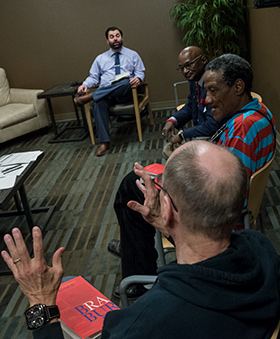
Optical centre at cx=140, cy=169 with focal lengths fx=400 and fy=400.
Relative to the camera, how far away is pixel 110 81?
17.9 ft

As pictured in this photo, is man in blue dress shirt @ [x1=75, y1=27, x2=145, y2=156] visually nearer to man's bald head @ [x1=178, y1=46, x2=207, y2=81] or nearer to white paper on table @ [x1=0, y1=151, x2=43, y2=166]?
white paper on table @ [x1=0, y1=151, x2=43, y2=166]

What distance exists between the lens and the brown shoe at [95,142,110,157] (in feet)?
16.4

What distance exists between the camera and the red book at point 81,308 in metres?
1.33

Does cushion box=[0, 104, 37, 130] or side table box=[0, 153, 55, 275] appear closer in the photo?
side table box=[0, 153, 55, 275]

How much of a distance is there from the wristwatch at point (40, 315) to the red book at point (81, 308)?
0.16m

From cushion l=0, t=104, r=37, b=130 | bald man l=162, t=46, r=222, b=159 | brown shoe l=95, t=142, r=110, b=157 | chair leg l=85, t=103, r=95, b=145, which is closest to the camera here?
bald man l=162, t=46, r=222, b=159

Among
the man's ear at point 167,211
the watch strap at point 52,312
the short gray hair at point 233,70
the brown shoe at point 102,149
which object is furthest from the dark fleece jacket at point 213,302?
the brown shoe at point 102,149

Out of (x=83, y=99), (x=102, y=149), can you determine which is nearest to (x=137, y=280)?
(x=102, y=149)

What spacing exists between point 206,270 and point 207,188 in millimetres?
197

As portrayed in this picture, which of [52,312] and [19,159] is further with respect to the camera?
[19,159]

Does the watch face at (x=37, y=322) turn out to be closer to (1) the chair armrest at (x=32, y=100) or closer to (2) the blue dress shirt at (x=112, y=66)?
(2) the blue dress shirt at (x=112, y=66)

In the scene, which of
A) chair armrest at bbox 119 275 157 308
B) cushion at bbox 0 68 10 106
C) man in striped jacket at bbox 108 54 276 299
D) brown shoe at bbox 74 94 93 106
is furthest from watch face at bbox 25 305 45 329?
cushion at bbox 0 68 10 106

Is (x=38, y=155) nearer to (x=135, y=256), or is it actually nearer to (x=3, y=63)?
(x=135, y=256)

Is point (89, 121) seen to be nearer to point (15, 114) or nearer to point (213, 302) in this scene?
point (15, 114)
